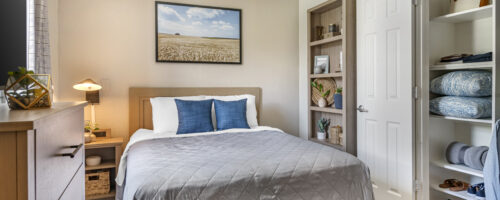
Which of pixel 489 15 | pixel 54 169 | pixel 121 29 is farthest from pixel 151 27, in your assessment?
pixel 489 15

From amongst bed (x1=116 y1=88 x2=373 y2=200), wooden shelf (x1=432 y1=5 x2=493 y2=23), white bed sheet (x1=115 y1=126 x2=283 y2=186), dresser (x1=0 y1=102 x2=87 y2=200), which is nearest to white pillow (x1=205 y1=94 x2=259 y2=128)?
white bed sheet (x1=115 y1=126 x2=283 y2=186)

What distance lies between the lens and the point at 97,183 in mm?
3014

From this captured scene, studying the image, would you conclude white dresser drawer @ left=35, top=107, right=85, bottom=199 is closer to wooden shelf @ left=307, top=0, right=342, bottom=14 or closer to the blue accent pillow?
the blue accent pillow

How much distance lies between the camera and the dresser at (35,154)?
2.14ft

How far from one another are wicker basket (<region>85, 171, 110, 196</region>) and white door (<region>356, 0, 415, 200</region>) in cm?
264

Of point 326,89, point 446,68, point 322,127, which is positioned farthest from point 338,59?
point 446,68

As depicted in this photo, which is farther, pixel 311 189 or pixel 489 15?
pixel 489 15

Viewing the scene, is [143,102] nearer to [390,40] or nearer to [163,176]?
[163,176]

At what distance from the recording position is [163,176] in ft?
5.62

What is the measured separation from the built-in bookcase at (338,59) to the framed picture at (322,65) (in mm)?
51

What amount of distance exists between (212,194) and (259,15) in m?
2.94

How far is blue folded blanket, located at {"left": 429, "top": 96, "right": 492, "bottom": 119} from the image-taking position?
2156mm

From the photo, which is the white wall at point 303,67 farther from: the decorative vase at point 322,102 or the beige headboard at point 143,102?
the beige headboard at point 143,102

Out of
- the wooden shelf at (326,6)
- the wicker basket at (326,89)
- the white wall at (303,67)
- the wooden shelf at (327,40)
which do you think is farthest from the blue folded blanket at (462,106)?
the white wall at (303,67)
